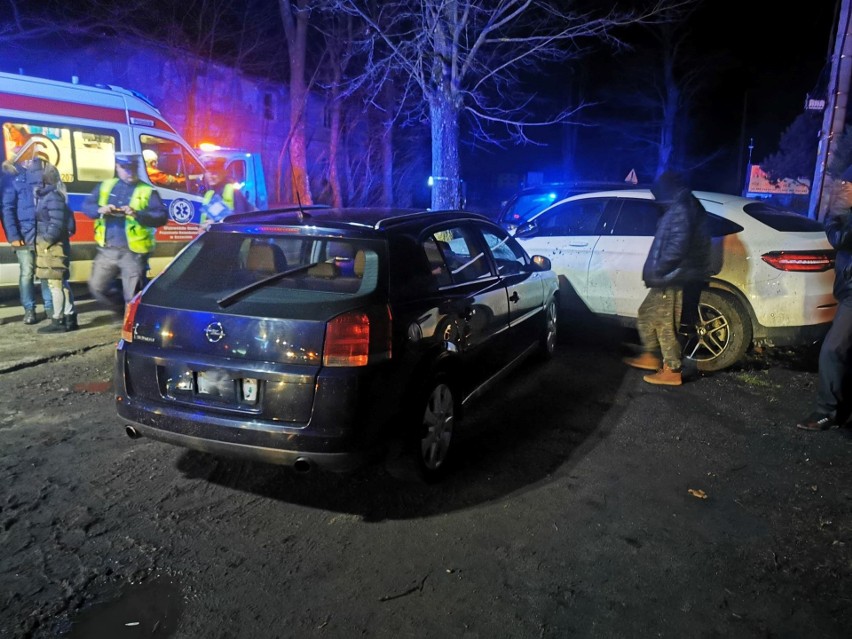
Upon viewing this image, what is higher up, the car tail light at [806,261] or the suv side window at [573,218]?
the suv side window at [573,218]

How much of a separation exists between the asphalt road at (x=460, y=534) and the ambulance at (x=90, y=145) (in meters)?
4.60

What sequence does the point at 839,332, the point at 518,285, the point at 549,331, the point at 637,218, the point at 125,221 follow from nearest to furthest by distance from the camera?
the point at 839,332, the point at 518,285, the point at 549,331, the point at 637,218, the point at 125,221

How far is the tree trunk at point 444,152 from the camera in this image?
11578mm

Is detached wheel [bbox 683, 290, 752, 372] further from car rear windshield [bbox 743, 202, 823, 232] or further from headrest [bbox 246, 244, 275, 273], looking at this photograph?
headrest [bbox 246, 244, 275, 273]

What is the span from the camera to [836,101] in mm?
10711

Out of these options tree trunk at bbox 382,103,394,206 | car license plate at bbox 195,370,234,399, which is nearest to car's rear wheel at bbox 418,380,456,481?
car license plate at bbox 195,370,234,399

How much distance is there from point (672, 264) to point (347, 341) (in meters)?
3.37

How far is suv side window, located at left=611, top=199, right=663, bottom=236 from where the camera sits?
21.2 ft

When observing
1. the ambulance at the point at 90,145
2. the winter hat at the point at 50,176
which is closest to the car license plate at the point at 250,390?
the winter hat at the point at 50,176

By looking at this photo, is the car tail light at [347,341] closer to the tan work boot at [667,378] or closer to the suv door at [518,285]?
the suv door at [518,285]

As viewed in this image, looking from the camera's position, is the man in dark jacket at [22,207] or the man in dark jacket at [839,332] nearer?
the man in dark jacket at [839,332]

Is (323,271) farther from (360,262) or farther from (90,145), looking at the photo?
(90,145)

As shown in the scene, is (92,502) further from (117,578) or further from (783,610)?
(783,610)

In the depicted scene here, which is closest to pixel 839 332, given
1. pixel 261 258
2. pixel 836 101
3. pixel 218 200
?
pixel 261 258
